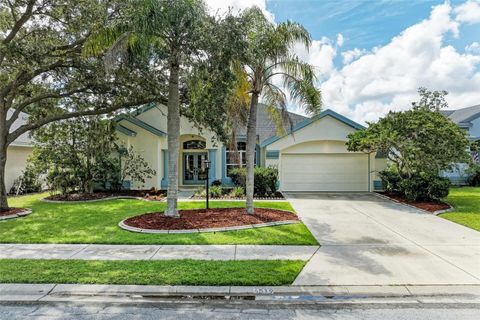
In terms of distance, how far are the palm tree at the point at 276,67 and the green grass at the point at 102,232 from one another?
238cm

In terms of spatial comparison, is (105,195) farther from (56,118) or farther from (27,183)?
(27,183)

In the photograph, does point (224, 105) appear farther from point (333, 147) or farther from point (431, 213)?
point (333, 147)

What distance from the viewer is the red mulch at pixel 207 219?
8.81m

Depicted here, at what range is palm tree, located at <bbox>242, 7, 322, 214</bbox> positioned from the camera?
9.15 meters

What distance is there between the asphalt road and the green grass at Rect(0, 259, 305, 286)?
0.65 metres

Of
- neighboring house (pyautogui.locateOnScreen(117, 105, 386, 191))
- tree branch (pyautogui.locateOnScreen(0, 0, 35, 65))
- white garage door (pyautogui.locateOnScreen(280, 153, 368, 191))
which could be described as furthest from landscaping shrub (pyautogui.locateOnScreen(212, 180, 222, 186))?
tree branch (pyautogui.locateOnScreen(0, 0, 35, 65))

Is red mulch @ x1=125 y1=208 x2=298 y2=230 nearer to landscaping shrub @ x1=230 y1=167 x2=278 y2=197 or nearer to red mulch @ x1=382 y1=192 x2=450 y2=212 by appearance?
landscaping shrub @ x1=230 y1=167 x2=278 y2=197

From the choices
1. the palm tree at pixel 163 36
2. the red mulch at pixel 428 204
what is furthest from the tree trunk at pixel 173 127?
the red mulch at pixel 428 204

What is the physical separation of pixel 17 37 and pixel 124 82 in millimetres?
3885

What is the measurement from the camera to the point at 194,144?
2036cm

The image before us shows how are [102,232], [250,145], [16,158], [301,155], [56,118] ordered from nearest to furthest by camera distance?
[102,232] < [250,145] < [56,118] < [16,158] < [301,155]

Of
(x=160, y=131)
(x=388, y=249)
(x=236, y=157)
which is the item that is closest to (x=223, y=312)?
(x=388, y=249)

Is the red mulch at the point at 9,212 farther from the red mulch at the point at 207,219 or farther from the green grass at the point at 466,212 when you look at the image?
the green grass at the point at 466,212

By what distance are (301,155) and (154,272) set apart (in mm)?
13848
